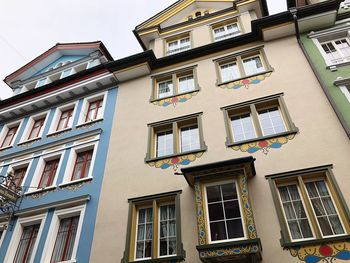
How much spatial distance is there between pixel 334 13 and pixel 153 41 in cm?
1030

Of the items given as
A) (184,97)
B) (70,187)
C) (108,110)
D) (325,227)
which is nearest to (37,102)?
(108,110)

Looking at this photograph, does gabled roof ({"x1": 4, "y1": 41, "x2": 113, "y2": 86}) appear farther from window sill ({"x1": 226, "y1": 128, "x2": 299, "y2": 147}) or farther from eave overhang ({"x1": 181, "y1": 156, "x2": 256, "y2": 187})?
eave overhang ({"x1": 181, "y1": 156, "x2": 256, "y2": 187})

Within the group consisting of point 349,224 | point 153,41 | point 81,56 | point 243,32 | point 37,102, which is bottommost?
point 349,224

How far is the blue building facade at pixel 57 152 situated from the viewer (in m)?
11.0

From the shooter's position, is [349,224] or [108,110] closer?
[349,224]

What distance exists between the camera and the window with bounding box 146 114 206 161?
11648 mm

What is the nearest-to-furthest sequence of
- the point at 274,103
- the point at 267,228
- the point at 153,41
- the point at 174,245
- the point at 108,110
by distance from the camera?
the point at 267,228, the point at 174,245, the point at 274,103, the point at 108,110, the point at 153,41

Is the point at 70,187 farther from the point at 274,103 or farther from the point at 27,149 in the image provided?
the point at 274,103

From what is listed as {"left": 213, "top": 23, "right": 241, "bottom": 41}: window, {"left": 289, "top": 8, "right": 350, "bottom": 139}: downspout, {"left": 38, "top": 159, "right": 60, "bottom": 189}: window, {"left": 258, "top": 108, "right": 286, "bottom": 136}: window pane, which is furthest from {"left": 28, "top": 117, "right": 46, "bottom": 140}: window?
{"left": 289, "top": 8, "right": 350, "bottom": 139}: downspout

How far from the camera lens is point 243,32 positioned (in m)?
15.8

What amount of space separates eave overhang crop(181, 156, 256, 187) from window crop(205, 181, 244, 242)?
1.37 ft

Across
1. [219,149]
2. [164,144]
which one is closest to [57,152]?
[164,144]

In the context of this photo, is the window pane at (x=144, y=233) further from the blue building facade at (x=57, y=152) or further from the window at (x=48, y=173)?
the window at (x=48, y=173)

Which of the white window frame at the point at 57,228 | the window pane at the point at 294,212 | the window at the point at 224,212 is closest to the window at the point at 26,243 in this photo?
the white window frame at the point at 57,228
